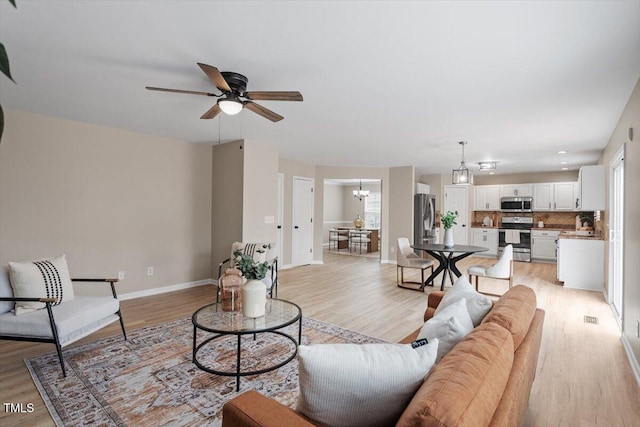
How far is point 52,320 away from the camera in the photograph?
2.56m

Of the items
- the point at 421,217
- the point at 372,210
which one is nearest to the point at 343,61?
the point at 421,217

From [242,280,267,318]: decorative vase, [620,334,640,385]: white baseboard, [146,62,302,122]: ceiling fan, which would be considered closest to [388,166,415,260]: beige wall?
[620,334,640,385]: white baseboard

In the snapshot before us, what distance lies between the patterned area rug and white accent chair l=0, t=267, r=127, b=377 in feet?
0.82

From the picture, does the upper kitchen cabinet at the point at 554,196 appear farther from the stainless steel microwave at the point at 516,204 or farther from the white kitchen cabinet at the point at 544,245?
the white kitchen cabinet at the point at 544,245

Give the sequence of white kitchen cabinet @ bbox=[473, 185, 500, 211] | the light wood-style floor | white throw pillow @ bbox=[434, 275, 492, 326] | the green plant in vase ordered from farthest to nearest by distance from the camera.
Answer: white kitchen cabinet @ bbox=[473, 185, 500, 211]
the green plant in vase
the light wood-style floor
white throw pillow @ bbox=[434, 275, 492, 326]

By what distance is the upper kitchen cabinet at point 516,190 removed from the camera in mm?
8617

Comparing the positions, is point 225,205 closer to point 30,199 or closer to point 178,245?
point 178,245

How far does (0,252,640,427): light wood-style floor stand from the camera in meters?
2.25

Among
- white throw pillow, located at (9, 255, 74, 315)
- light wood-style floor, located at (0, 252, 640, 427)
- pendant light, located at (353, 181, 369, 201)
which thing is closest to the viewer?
light wood-style floor, located at (0, 252, 640, 427)

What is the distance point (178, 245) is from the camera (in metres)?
5.34

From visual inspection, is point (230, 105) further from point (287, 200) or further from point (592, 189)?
point (592, 189)

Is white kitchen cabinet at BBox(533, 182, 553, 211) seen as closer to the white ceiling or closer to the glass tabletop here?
the white ceiling

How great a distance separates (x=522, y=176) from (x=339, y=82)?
8.03 meters

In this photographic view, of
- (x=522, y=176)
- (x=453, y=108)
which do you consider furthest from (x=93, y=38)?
(x=522, y=176)
